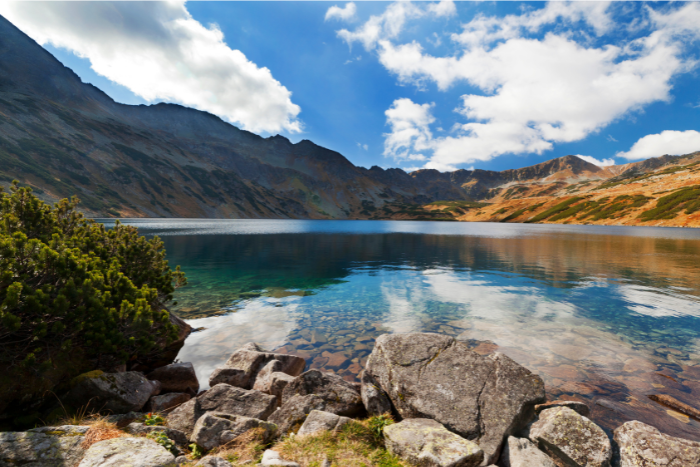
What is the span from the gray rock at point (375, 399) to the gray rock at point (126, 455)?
17.7ft

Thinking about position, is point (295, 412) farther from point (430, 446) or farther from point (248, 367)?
point (248, 367)

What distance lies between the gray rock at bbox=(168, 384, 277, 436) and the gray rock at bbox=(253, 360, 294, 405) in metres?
0.83

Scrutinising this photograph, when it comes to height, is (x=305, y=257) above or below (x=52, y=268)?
below

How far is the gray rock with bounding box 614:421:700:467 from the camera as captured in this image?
6.48m

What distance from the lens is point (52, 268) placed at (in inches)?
342


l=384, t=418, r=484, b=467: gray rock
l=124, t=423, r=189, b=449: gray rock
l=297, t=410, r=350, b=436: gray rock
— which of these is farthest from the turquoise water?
l=124, t=423, r=189, b=449: gray rock

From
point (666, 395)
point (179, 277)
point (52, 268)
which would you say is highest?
point (52, 268)

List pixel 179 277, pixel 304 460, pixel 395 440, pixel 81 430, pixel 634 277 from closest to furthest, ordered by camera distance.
→ 1. pixel 81 430
2. pixel 304 460
3. pixel 395 440
4. pixel 179 277
5. pixel 634 277

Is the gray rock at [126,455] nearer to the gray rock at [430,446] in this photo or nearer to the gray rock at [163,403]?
the gray rock at [163,403]

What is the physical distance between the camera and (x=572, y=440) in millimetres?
7156

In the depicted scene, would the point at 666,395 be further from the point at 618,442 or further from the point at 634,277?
the point at 634,277

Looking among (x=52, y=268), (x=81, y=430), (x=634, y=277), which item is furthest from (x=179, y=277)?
(x=634, y=277)

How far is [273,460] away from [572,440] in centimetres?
709

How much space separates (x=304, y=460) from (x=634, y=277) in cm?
4418
